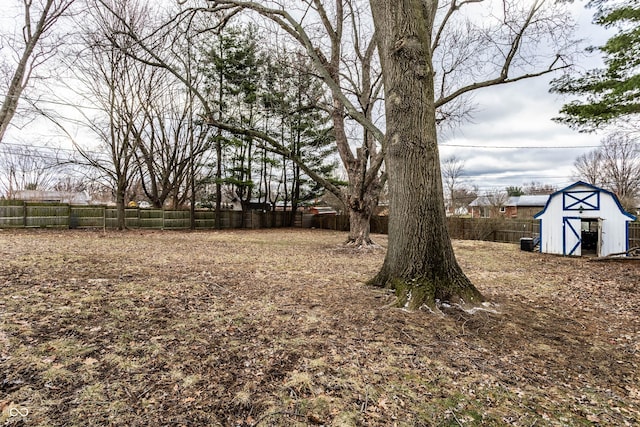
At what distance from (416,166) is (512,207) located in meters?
36.3

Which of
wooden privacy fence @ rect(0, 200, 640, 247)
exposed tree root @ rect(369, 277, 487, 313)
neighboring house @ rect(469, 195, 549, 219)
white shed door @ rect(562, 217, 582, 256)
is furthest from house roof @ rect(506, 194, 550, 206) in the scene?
exposed tree root @ rect(369, 277, 487, 313)

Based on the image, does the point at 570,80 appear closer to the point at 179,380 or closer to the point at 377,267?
the point at 377,267

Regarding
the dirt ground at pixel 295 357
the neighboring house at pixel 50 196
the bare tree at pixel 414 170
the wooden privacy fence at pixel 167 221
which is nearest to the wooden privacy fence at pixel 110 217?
the wooden privacy fence at pixel 167 221

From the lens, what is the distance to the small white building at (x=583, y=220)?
9.03 meters

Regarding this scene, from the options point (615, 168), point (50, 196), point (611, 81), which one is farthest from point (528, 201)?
point (50, 196)

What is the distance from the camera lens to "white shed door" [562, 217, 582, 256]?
31.1 feet

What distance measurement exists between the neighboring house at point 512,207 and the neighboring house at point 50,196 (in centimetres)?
3636

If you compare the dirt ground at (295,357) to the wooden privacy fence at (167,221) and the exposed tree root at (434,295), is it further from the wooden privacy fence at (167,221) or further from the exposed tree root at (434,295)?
the wooden privacy fence at (167,221)

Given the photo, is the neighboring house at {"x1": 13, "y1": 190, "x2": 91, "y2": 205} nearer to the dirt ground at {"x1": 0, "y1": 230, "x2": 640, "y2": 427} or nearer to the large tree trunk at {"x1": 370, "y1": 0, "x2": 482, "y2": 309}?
the dirt ground at {"x1": 0, "y1": 230, "x2": 640, "y2": 427}

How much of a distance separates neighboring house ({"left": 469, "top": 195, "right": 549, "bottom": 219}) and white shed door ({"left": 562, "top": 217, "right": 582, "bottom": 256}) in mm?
16014

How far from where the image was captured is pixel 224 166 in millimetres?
18969

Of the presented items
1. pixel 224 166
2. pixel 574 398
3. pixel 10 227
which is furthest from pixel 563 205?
pixel 10 227

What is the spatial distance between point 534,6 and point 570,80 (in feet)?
9.46

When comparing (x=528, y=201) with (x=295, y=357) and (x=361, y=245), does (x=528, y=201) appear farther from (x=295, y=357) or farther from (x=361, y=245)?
(x=295, y=357)
